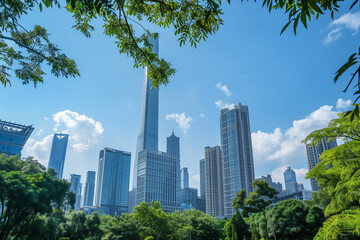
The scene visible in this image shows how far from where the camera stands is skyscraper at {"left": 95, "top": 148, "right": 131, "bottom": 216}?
568 feet

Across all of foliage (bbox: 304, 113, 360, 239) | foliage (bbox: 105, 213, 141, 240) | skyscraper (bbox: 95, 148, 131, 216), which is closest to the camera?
foliage (bbox: 304, 113, 360, 239)

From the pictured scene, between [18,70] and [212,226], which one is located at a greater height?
[18,70]

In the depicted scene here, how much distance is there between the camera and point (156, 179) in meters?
127

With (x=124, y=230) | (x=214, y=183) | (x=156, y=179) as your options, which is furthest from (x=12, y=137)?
(x=214, y=183)

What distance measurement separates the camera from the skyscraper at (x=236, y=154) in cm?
12081

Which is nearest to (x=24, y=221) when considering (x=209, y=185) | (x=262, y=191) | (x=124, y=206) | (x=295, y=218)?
(x=262, y=191)

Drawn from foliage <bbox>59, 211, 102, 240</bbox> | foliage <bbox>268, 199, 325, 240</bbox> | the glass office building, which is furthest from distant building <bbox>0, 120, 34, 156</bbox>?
foliage <bbox>268, 199, 325, 240</bbox>

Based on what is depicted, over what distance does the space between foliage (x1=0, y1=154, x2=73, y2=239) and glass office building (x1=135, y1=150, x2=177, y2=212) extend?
9732 centimetres

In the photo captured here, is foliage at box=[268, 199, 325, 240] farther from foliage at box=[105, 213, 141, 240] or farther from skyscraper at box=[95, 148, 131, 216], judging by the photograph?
skyscraper at box=[95, 148, 131, 216]

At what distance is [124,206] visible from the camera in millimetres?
176250

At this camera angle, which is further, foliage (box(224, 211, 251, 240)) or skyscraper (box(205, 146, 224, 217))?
skyscraper (box(205, 146, 224, 217))

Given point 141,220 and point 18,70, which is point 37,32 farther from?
point 141,220

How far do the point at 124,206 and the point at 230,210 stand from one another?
86192 mm

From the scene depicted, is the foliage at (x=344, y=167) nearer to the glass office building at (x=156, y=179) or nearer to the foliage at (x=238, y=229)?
the foliage at (x=238, y=229)
